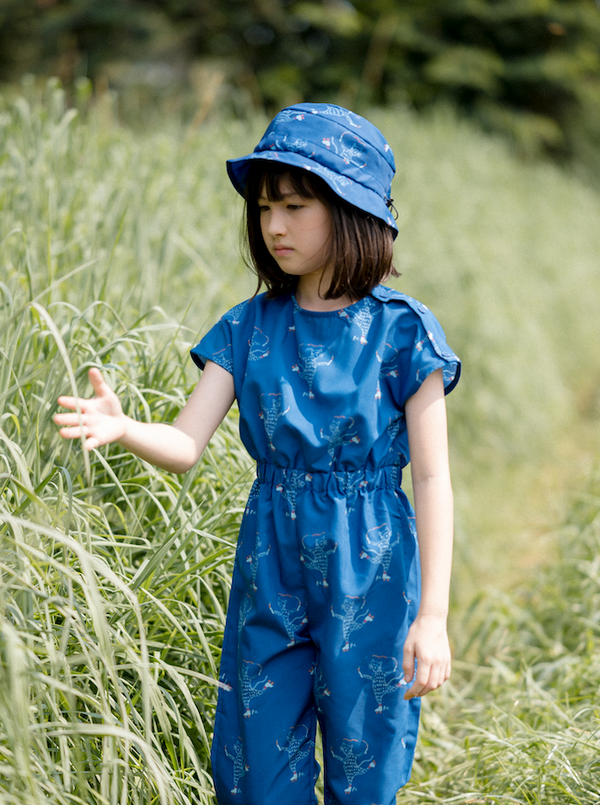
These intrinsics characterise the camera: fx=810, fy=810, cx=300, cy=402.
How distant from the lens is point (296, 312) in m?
1.44

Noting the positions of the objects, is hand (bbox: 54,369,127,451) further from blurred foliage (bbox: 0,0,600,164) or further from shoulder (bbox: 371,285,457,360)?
blurred foliage (bbox: 0,0,600,164)

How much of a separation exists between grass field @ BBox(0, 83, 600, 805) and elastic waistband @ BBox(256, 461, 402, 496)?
267 millimetres

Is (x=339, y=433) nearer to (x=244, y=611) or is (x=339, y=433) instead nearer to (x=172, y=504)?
(x=244, y=611)

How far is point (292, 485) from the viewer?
54.5 inches

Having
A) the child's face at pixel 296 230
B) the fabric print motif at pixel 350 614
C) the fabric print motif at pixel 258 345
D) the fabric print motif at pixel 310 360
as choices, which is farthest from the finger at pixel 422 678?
the child's face at pixel 296 230

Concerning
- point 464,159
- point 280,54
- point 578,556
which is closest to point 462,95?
point 280,54

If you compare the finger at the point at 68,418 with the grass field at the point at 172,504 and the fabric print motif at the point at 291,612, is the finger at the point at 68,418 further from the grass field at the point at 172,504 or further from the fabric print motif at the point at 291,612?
the fabric print motif at the point at 291,612

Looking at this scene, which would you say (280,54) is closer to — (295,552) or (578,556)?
(578,556)

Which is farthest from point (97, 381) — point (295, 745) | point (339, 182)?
point (295, 745)

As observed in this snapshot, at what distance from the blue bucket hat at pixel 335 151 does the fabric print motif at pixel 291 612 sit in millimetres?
675

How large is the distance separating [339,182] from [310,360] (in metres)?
0.30

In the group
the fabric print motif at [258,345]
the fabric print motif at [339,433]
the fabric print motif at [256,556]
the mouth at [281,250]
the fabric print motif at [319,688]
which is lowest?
the fabric print motif at [319,688]

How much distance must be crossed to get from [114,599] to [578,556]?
66.7 inches

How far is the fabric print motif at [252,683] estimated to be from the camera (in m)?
1.38
